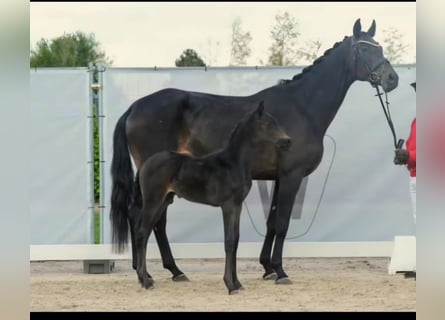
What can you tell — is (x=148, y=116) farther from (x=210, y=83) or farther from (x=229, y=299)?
(x=229, y=299)

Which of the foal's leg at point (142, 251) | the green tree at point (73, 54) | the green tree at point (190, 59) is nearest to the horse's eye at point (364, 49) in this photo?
the foal's leg at point (142, 251)

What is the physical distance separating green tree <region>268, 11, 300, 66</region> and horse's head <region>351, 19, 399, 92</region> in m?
1.89

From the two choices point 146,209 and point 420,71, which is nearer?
point 420,71

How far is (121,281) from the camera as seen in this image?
622cm

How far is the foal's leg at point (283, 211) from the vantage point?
19.6 feet

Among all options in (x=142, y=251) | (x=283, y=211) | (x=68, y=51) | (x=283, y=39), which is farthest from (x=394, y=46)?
(x=68, y=51)

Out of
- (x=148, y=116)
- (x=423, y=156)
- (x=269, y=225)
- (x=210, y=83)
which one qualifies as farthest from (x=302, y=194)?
(x=423, y=156)

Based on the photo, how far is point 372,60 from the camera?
6152mm

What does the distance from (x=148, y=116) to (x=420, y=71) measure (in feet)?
13.5

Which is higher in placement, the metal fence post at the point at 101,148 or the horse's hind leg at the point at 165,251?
the metal fence post at the point at 101,148

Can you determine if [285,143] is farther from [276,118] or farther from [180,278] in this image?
[180,278]

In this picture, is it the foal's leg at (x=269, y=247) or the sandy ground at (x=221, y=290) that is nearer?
the sandy ground at (x=221, y=290)

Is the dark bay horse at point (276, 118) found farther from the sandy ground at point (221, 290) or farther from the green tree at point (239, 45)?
the green tree at point (239, 45)

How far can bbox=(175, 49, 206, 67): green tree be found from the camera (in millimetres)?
9766
